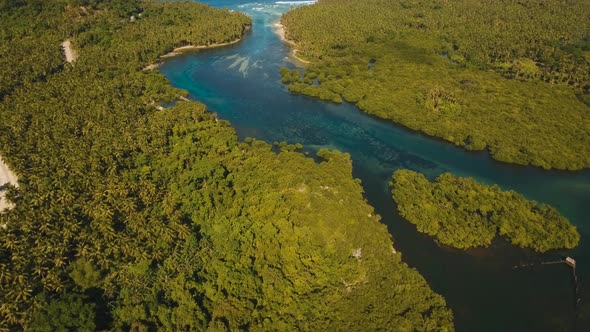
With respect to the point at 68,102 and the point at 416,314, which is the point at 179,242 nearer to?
the point at 416,314

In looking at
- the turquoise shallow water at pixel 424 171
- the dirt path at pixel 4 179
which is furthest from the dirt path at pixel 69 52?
the dirt path at pixel 4 179

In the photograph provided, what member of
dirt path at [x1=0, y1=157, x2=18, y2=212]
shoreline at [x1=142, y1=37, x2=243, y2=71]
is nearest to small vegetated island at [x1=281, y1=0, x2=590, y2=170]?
shoreline at [x1=142, y1=37, x2=243, y2=71]

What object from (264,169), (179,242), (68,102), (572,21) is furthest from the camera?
(572,21)

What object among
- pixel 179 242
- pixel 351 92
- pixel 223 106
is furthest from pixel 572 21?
pixel 179 242

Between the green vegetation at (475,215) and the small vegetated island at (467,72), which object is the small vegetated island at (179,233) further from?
the small vegetated island at (467,72)

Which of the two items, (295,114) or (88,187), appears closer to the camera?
(88,187)

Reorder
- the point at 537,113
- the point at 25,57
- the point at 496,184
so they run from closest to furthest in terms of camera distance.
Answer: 1. the point at 496,184
2. the point at 537,113
3. the point at 25,57

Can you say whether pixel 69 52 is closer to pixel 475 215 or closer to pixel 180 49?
pixel 180 49

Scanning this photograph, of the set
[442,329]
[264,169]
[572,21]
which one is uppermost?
[572,21]
